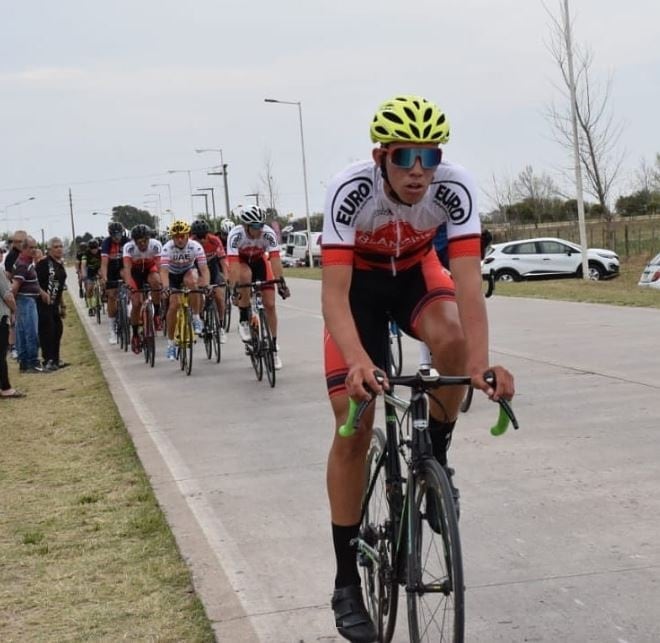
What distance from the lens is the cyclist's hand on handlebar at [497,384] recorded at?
11.6ft

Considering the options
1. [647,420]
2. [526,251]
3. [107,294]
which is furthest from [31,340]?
[526,251]

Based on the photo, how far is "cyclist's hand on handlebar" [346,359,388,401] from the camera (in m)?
3.57

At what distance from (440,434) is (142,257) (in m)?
12.2

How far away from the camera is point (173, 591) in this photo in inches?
203

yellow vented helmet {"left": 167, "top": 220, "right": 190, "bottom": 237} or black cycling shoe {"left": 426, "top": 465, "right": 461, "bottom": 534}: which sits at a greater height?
yellow vented helmet {"left": 167, "top": 220, "right": 190, "bottom": 237}

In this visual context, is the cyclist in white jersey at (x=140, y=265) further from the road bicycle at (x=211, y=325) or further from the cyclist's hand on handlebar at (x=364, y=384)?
the cyclist's hand on handlebar at (x=364, y=384)

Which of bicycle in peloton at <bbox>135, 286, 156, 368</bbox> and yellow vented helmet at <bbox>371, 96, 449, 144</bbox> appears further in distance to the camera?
bicycle in peloton at <bbox>135, 286, 156, 368</bbox>

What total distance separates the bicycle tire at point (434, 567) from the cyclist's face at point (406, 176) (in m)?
0.97

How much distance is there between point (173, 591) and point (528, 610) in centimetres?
158

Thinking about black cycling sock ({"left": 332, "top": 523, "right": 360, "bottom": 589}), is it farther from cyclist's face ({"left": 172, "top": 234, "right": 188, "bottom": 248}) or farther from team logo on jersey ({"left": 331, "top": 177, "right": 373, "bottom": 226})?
cyclist's face ({"left": 172, "top": 234, "right": 188, "bottom": 248})

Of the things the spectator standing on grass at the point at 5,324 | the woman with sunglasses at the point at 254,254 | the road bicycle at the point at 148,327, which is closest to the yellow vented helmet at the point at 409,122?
the woman with sunglasses at the point at 254,254

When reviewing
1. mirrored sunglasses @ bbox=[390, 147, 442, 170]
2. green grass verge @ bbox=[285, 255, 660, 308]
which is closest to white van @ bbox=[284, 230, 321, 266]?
green grass verge @ bbox=[285, 255, 660, 308]

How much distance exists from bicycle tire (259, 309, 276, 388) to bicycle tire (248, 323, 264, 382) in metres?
0.07

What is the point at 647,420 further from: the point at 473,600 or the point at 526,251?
the point at 526,251
